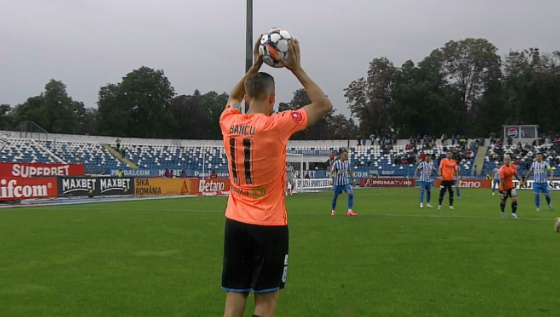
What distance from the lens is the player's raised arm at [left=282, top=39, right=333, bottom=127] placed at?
13.3ft

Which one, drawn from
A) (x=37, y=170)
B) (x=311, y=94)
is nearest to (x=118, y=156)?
(x=37, y=170)

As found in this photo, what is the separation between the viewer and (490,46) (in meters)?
86.6

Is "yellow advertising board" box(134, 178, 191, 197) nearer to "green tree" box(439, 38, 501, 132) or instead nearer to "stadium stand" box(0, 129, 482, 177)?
"stadium stand" box(0, 129, 482, 177)

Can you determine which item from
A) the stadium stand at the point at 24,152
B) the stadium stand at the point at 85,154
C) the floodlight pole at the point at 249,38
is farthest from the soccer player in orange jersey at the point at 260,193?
the stadium stand at the point at 85,154

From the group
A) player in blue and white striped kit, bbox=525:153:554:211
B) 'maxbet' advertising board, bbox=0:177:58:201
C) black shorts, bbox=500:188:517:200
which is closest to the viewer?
black shorts, bbox=500:188:517:200

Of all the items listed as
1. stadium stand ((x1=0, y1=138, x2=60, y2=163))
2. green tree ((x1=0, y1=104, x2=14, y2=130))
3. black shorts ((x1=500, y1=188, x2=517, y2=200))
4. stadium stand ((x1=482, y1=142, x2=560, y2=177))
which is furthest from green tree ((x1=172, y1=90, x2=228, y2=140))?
black shorts ((x1=500, y1=188, x2=517, y2=200))

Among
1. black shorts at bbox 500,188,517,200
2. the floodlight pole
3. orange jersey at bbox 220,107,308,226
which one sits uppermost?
the floodlight pole

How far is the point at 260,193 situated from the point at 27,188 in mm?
26292

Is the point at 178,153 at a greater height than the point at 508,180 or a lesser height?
greater

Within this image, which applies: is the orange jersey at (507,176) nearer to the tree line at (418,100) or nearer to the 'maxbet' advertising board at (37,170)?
the 'maxbet' advertising board at (37,170)

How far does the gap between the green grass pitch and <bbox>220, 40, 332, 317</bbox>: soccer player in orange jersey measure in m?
2.48

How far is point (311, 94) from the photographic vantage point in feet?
13.4

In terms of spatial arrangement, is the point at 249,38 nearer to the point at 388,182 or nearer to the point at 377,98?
the point at 388,182

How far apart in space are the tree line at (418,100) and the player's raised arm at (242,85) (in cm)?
8132
